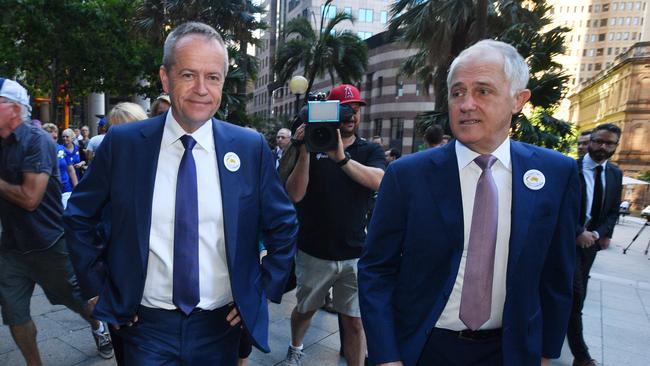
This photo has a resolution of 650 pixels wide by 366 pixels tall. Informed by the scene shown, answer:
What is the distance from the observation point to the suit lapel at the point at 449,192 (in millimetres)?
1562

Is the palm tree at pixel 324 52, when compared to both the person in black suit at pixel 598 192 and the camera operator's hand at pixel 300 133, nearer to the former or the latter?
the person in black suit at pixel 598 192

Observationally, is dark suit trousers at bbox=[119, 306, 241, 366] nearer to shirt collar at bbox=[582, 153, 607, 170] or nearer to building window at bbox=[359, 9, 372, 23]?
shirt collar at bbox=[582, 153, 607, 170]

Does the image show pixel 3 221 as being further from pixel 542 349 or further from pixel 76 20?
pixel 76 20

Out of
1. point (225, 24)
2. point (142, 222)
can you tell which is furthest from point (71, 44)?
point (142, 222)

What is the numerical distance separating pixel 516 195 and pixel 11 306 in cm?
300

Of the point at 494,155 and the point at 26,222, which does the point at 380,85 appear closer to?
the point at 26,222

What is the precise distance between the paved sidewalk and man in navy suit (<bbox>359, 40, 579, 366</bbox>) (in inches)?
75.0

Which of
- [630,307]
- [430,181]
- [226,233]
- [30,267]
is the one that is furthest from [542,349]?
[630,307]

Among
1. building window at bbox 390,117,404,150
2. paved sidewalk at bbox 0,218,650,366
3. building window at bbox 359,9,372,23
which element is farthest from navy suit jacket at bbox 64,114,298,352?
building window at bbox 359,9,372,23

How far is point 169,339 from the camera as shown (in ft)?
5.51

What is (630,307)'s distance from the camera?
5527mm

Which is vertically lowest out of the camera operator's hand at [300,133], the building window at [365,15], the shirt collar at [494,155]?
the shirt collar at [494,155]

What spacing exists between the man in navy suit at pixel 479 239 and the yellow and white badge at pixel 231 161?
67 centimetres

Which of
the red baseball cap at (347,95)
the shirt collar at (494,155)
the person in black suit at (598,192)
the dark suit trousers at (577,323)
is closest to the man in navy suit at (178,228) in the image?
the shirt collar at (494,155)
